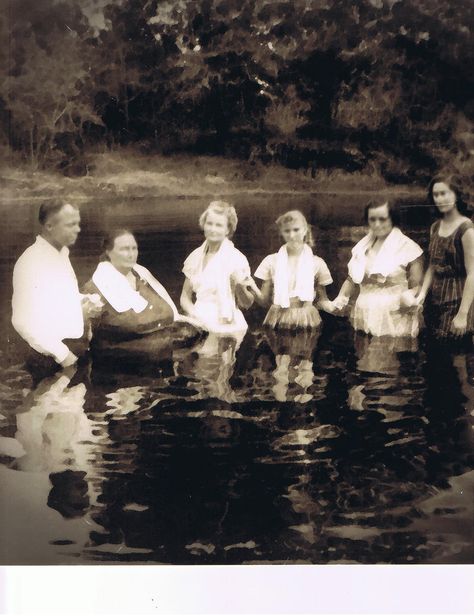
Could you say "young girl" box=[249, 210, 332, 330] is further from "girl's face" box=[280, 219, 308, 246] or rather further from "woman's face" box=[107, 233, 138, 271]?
"woman's face" box=[107, 233, 138, 271]

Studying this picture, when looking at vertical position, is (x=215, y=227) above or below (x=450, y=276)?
above

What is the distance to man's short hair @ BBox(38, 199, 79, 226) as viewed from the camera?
106 inches

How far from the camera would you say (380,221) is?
270cm

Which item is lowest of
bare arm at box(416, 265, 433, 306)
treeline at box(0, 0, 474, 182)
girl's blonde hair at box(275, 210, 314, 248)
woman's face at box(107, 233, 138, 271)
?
bare arm at box(416, 265, 433, 306)

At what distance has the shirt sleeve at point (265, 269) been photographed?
2707 mm

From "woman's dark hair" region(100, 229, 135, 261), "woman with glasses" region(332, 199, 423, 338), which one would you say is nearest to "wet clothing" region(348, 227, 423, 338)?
"woman with glasses" region(332, 199, 423, 338)

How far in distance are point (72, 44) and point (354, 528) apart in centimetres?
203

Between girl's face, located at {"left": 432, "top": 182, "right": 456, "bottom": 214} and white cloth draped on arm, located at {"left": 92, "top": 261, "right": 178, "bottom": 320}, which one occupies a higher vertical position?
girl's face, located at {"left": 432, "top": 182, "right": 456, "bottom": 214}

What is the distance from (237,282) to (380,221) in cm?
57

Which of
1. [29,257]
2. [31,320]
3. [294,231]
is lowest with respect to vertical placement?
[31,320]

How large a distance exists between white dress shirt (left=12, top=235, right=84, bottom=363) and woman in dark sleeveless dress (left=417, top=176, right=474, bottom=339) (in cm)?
129

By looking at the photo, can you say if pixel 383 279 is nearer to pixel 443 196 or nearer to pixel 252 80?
pixel 443 196

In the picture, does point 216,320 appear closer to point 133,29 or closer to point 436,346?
point 436,346

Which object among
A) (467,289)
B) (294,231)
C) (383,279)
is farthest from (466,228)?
(294,231)
